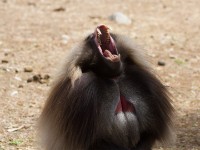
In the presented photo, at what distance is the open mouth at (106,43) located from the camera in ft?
11.5

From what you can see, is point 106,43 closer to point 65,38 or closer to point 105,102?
point 105,102

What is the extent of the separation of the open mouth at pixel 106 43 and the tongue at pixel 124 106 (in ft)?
0.91

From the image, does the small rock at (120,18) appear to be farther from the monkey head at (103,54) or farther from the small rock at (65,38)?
the monkey head at (103,54)

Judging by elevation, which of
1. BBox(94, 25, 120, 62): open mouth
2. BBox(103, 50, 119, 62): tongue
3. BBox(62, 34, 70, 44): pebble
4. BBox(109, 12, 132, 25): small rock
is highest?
BBox(94, 25, 120, 62): open mouth

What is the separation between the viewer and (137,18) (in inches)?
333

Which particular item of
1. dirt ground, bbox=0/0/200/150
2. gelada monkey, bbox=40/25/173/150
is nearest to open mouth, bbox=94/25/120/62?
gelada monkey, bbox=40/25/173/150

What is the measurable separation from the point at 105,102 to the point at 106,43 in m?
0.38

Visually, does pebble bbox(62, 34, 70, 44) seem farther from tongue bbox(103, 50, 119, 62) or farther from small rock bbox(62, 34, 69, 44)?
tongue bbox(103, 50, 119, 62)

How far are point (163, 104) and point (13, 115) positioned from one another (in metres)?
1.83

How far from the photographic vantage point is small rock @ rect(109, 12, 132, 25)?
819cm

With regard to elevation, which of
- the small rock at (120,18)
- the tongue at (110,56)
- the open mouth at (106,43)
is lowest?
the small rock at (120,18)

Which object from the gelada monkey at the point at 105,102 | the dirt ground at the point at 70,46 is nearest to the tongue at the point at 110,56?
the gelada monkey at the point at 105,102

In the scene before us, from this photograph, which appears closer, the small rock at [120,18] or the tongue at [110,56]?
the tongue at [110,56]

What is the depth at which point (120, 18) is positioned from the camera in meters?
8.27
